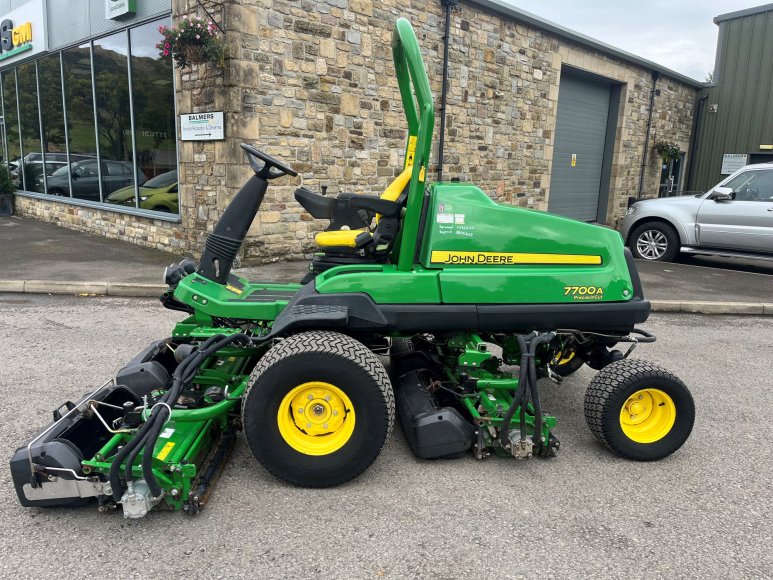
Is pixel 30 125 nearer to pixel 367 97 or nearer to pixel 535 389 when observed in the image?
pixel 367 97

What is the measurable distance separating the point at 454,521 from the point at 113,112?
33.7ft

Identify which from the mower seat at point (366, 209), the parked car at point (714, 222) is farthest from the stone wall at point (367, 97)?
the mower seat at point (366, 209)

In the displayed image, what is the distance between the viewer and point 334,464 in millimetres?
2975

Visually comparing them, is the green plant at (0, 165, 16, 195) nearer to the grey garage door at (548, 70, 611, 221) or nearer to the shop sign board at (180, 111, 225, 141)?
the shop sign board at (180, 111, 225, 141)

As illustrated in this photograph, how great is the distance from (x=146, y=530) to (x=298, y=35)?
7383 millimetres

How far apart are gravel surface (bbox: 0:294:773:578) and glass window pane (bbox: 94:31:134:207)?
7394 mm

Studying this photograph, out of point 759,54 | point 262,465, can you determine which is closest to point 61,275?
point 262,465

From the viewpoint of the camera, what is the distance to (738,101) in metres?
17.7

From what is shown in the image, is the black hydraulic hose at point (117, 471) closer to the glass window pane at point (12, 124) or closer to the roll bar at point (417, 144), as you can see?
the roll bar at point (417, 144)

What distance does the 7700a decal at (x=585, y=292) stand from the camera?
10.9ft

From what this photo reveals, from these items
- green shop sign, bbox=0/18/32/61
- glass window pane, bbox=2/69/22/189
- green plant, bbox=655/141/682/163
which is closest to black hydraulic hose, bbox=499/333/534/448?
green shop sign, bbox=0/18/32/61

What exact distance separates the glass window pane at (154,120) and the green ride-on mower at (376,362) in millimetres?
6149

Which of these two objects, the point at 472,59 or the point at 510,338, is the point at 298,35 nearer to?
the point at 472,59

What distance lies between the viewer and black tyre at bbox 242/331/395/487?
2.90 m
